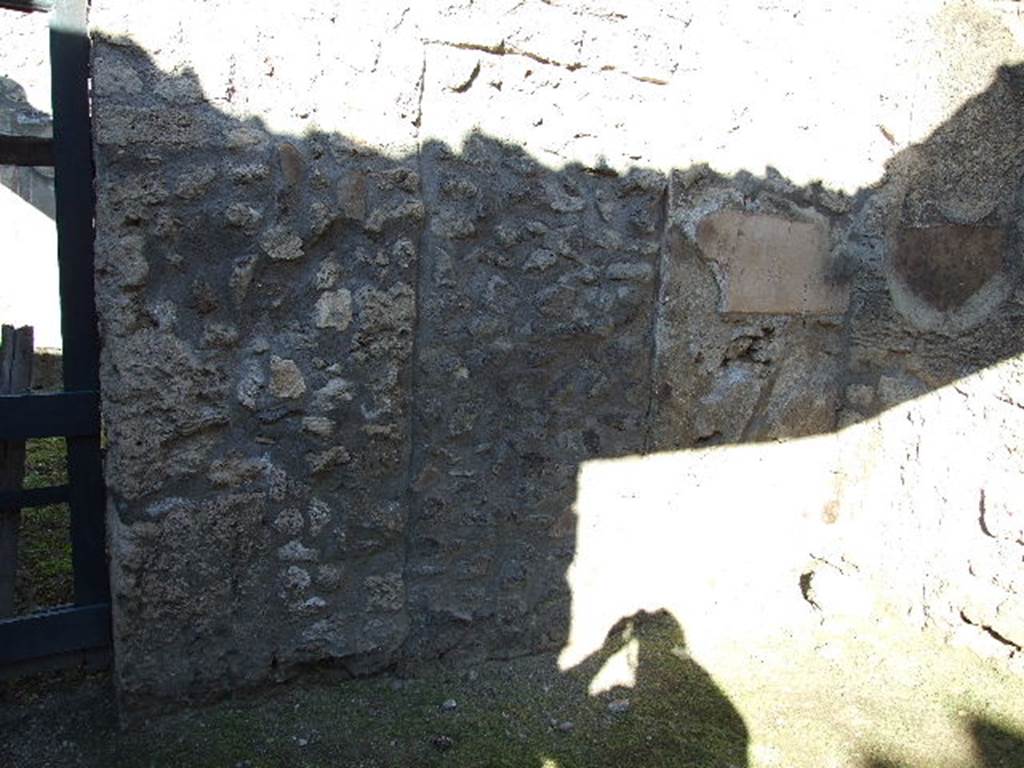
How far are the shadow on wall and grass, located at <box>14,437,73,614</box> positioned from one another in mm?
735

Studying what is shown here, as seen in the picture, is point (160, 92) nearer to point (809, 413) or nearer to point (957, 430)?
point (809, 413)

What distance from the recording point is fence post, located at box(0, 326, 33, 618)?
7.06ft

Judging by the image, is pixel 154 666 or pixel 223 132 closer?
pixel 223 132

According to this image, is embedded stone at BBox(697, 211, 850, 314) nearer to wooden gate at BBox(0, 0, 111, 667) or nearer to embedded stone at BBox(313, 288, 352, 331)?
embedded stone at BBox(313, 288, 352, 331)

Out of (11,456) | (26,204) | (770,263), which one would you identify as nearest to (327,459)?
(11,456)

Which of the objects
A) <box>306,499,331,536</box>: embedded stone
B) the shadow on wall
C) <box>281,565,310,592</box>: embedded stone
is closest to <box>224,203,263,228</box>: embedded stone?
the shadow on wall

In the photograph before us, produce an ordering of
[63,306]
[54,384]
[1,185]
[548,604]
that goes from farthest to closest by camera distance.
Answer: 1. [1,185]
2. [54,384]
3. [548,604]
4. [63,306]

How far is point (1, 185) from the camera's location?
798cm

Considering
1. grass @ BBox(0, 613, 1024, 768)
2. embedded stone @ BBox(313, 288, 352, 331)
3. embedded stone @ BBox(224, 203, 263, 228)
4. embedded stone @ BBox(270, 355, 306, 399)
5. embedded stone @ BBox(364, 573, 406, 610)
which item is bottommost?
grass @ BBox(0, 613, 1024, 768)

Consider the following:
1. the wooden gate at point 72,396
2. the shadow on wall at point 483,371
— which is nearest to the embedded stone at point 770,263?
the shadow on wall at point 483,371

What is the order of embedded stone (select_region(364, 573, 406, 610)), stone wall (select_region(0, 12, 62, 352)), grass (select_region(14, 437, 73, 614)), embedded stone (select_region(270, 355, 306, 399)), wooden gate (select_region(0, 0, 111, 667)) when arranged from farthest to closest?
stone wall (select_region(0, 12, 62, 352)) → grass (select_region(14, 437, 73, 614)) → embedded stone (select_region(364, 573, 406, 610)) → embedded stone (select_region(270, 355, 306, 399)) → wooden gate (select_region(0, 0, 111, 667))

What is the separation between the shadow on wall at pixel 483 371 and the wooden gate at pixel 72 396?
0.73 feet

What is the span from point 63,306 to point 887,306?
2.69m

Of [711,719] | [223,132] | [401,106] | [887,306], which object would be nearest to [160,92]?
[223,132]
